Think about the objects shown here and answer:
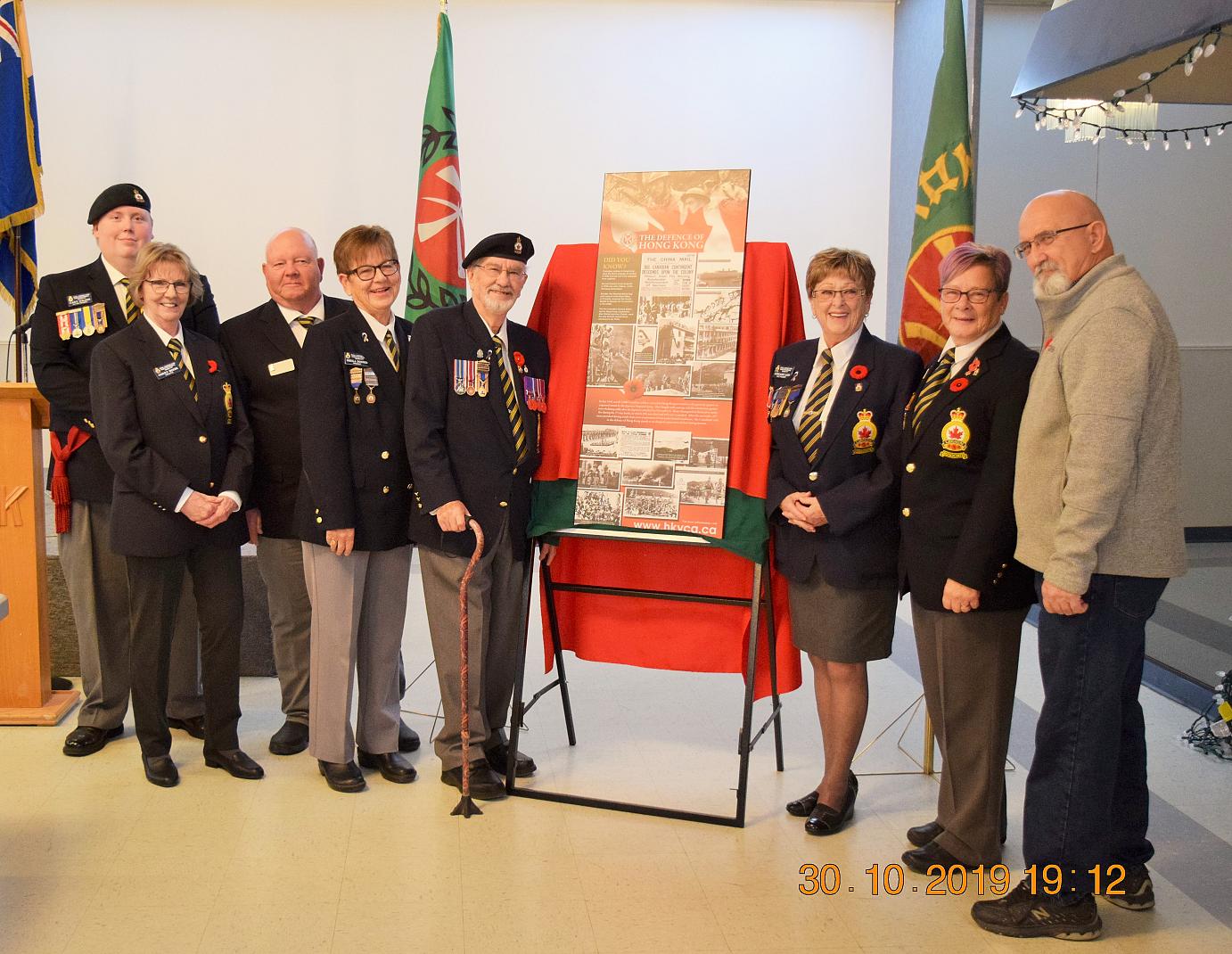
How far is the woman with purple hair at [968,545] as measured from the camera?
259 centimetres

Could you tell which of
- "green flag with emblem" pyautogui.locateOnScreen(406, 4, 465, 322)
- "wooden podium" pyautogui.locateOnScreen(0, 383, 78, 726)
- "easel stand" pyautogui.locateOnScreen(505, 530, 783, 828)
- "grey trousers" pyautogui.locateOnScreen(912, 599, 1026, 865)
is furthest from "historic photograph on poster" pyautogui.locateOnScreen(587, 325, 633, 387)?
"wooden podium" pyautogui.locateOnScreen(0, 383, 78, 726)

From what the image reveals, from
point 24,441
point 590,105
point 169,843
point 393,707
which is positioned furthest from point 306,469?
point 590,105

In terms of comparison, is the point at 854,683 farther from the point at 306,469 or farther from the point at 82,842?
the point at 82,842

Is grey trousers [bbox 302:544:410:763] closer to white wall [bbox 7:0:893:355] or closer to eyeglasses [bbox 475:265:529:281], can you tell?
eyeglasses [bbox 475:265:529:281]

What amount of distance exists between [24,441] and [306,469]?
1283mm

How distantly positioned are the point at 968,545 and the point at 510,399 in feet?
4.28

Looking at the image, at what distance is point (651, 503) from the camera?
122 inches

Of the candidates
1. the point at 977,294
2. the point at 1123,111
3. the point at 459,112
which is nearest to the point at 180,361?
the point at 977,294

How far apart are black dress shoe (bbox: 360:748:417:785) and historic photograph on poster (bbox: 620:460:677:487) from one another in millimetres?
1111

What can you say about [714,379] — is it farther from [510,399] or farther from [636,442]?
[510,399]

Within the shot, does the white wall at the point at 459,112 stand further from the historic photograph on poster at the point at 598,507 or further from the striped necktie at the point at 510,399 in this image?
the historic photograph on poster at the point at 598,507

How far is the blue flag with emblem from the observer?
4.23 m

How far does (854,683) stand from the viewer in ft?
9.92

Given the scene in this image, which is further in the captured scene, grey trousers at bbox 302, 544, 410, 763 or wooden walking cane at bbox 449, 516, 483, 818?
grey trousers at bbox 302, 544, 410, 763
